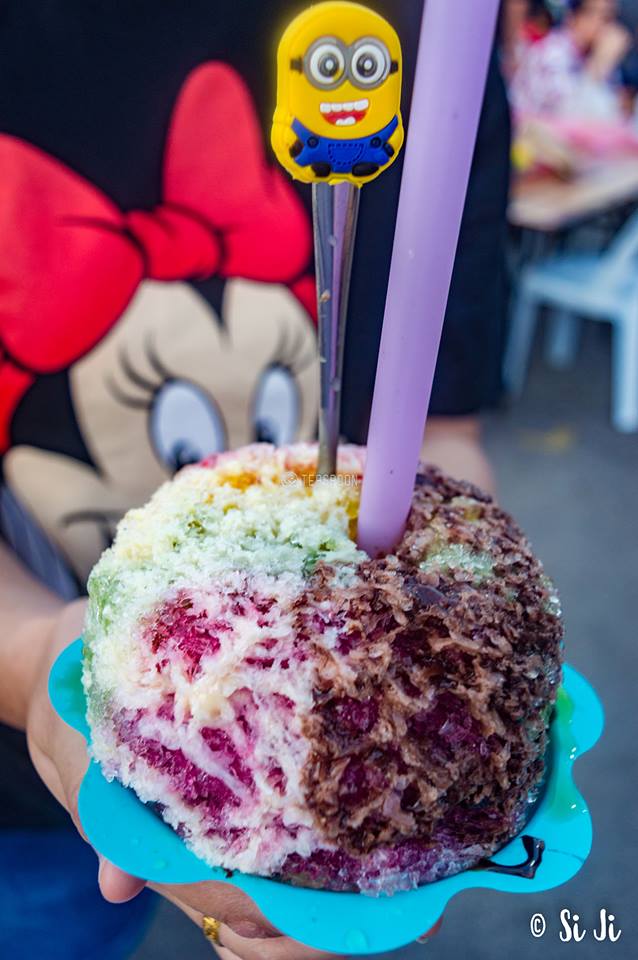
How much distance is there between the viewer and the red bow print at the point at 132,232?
2.09 ft

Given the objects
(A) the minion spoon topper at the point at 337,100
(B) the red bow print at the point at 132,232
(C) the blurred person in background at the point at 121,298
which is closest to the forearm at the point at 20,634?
(C) the blurred person in background at the point at 121,298

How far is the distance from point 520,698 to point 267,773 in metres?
0.14

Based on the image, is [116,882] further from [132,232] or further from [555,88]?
[555,88]

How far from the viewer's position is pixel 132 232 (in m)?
0.68

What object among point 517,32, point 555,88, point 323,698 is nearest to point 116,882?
point 323,698

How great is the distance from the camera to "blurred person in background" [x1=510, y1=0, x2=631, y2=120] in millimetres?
2979

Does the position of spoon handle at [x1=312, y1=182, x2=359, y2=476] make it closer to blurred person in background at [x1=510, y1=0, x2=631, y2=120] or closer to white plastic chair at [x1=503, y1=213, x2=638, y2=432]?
white plastic chair at [x1=503, y1=213, x2=638, y2=432]

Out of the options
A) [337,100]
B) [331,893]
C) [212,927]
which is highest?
[337,100]

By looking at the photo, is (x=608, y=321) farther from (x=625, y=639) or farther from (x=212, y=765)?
(x=212, y=765)

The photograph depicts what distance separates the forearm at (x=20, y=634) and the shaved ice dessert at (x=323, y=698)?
202mm

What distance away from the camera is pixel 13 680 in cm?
60

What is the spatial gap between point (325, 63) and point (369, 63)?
0.02 m

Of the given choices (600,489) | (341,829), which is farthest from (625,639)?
(341,829)

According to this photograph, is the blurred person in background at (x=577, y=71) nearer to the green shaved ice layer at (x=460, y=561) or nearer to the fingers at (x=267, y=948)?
the green shaved ice layer at (x=460, y=561)
